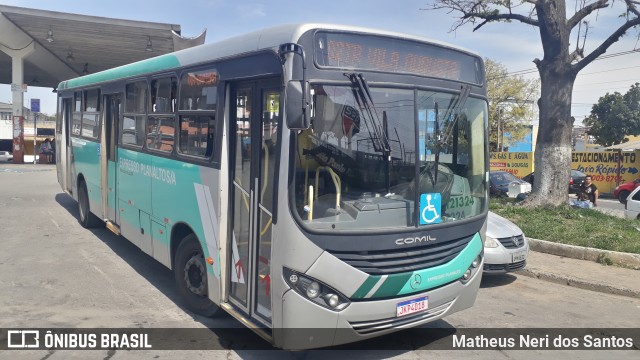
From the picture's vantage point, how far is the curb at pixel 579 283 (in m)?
7.60

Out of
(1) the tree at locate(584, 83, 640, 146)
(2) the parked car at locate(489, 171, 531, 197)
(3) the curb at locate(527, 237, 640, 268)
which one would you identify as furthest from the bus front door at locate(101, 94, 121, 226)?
(1) the tree at locate(584, 83, 640, 146)

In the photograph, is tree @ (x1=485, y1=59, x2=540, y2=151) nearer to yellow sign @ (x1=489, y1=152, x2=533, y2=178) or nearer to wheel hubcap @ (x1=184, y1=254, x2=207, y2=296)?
yellow sign @ (x1=489, y1=152, x2=533, y2=178)

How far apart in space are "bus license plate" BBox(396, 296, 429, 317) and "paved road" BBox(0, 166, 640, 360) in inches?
26.7

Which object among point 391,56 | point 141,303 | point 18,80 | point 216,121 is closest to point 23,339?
point 141,303

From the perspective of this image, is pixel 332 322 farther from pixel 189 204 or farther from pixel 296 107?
pixel 189 204

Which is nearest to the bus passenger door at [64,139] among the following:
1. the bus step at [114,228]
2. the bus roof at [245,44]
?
the bus step at [114,228]

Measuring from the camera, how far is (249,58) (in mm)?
4773

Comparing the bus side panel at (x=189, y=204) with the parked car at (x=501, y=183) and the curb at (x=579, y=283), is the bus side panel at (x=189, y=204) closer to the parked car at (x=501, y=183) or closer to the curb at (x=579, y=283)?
the curb at (x=579, y=283)

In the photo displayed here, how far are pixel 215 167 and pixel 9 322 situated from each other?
2891mm

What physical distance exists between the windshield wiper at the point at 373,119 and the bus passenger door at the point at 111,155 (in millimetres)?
5250

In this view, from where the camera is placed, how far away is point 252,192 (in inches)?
187

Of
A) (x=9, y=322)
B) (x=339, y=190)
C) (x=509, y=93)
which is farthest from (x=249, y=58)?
(x=509, y=93)

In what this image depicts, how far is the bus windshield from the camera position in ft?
13.7

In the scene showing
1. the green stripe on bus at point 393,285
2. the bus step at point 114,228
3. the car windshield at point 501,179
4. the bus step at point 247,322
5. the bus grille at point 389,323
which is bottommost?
the bus step at point 247,322
